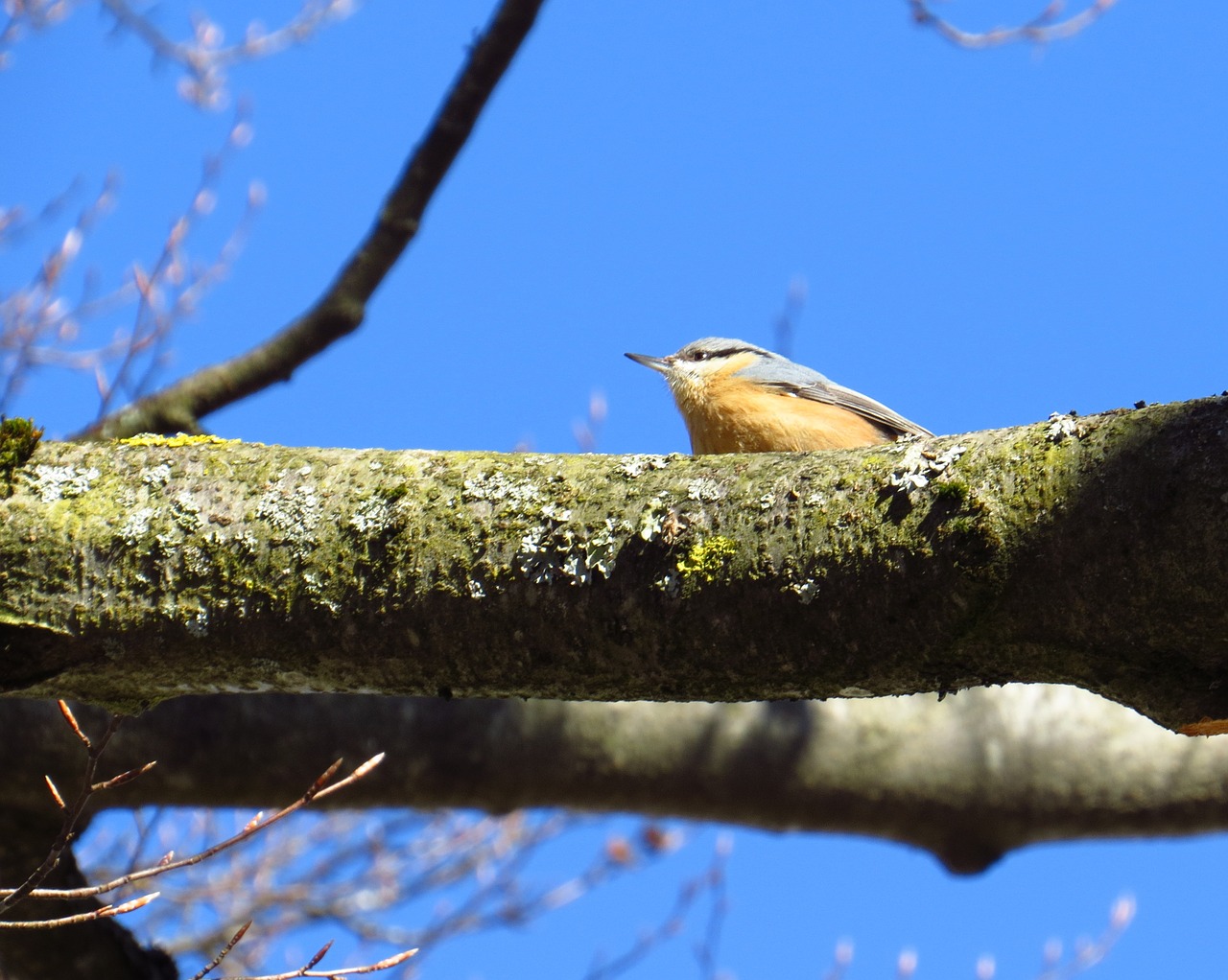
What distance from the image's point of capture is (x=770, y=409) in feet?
13.3

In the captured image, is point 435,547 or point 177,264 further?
point 177,264

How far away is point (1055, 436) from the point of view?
1.58 m

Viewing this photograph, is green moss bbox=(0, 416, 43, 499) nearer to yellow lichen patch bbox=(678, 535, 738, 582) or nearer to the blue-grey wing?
yellow lichen patch bbox=(678, 535, 738, 582)

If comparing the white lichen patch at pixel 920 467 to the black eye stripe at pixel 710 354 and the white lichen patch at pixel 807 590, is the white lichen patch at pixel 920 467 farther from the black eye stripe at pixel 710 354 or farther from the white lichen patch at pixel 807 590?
the black eye stripe at pixel 710 354

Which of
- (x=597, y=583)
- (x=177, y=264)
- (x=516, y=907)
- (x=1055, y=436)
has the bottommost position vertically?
(x=516, y=907)

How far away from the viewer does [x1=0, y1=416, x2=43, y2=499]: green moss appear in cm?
188

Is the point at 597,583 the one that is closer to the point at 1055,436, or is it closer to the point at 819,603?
the point at 819,603

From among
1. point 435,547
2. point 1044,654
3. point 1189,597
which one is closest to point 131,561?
point 435,547

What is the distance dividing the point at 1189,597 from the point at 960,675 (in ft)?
1.07

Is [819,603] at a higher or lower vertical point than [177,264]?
lower

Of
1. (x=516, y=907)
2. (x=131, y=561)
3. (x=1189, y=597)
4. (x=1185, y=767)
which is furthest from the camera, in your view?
(x=516, y=907)

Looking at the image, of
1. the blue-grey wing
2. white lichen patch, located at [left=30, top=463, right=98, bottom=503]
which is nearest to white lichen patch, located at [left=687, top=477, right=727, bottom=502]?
white lichen patch, located at [left=30, top=463, right=98, bottom=503]

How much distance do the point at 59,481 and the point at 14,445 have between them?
9 centimetres

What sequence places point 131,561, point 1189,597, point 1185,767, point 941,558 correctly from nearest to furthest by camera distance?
point 1189,597 < point 941,558 < point 131,561 < point 1185,767
